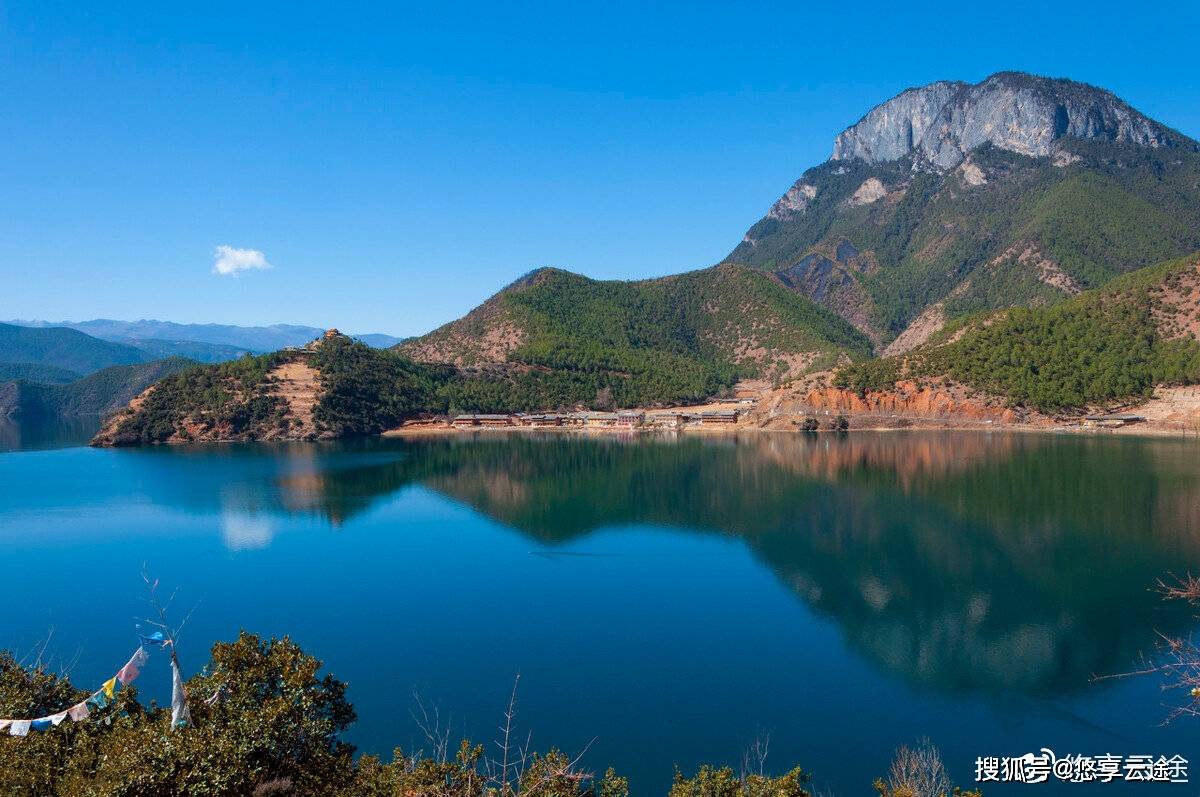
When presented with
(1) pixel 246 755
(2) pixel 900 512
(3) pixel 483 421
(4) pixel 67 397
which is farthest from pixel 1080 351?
(4) pixel 67 397

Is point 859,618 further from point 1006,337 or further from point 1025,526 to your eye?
point 1006,337

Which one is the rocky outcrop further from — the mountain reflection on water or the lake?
the lake

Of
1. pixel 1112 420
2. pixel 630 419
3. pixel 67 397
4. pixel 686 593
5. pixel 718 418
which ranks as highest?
pixel 67 397

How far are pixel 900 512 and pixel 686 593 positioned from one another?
22.9 m

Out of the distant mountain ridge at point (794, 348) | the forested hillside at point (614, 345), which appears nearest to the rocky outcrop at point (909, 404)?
the distant mountain ridge at point (794, 348)

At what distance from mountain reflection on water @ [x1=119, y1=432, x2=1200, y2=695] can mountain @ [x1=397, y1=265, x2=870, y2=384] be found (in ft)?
165

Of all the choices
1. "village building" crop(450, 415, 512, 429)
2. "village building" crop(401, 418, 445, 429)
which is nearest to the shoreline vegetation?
"village building" crop(401, 418, 445, 429)

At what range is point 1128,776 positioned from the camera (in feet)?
72.1

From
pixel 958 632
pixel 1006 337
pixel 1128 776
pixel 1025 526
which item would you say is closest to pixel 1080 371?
pixel 1006 337

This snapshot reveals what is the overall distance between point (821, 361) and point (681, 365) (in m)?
29.8

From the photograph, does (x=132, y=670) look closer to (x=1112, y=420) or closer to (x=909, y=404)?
(x=909, y=404)

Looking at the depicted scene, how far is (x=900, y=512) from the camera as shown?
5569 centimetres

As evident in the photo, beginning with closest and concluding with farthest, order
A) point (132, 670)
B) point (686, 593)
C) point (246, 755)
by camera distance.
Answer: point (246, 755)
point (132, 670)
point (686, 593)

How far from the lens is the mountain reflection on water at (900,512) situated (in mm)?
33094
